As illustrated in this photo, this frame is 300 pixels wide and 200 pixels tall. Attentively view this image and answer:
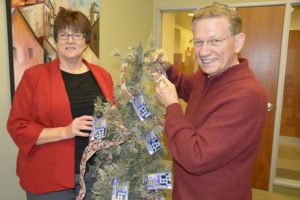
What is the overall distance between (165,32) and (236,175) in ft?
9.70

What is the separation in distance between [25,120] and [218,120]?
2.85ft

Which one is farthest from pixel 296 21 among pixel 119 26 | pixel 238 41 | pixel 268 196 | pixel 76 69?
pixel 76 69

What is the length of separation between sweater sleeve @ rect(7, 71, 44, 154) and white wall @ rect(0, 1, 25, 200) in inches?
15.5

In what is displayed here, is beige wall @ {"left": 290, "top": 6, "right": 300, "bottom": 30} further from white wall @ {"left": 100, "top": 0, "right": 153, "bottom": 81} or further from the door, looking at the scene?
white wall @ {"left": 100, "top": 0, "right": 153, "bottom": 81}

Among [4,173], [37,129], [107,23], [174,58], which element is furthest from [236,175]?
[174,58]

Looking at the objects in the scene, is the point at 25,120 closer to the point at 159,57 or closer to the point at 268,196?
the point at 159,57

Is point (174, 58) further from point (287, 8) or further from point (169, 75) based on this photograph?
point (169, 75)

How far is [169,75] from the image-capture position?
1565mm

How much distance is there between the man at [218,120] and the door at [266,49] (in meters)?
2.17

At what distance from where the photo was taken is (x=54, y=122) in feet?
4.25

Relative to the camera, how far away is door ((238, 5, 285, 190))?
3.00 meters

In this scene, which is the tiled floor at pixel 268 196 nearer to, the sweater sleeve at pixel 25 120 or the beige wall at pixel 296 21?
the beige wall at pixel 296 21

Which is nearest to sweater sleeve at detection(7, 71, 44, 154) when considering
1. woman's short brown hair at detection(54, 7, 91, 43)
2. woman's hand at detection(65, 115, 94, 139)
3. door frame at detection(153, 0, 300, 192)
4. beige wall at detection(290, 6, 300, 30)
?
woman's hand at detection(65, 115, 94, 139)

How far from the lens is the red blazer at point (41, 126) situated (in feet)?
4.11
